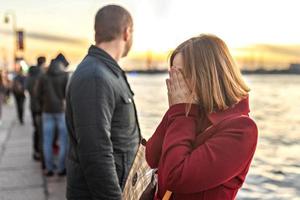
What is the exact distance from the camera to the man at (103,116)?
244cm

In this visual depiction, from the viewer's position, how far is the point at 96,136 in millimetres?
2416

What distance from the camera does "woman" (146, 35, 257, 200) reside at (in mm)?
1794

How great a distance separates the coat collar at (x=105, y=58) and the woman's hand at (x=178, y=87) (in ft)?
2.50

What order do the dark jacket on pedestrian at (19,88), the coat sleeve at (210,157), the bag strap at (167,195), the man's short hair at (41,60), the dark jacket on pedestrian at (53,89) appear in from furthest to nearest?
the dark jacket on pedestrian at (19,88)
the man's short hair at (41,60)
the dark jacket on pedestrian at (53,89)
the bag strap at (167,195)
the coat sleeve at (210,157)

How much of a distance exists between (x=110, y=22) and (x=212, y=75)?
35.3 inches

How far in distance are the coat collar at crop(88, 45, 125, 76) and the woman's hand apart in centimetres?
76

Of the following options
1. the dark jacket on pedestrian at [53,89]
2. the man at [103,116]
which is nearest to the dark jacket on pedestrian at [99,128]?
the man at [103,116]

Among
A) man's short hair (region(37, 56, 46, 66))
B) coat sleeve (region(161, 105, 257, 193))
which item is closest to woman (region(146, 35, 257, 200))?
coat sleeve (region(161, 105, 257, 193))

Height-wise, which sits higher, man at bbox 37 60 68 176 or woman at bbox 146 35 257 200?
woman at bbox 146 35 257 200

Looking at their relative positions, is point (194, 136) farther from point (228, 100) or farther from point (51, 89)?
point (51, 89)

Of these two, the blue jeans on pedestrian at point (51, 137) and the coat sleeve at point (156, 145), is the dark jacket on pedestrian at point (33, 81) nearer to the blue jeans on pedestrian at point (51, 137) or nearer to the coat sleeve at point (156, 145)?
the blue jeans on pedestrian at point (51, 137)

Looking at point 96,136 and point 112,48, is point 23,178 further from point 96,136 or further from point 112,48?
point 96,136

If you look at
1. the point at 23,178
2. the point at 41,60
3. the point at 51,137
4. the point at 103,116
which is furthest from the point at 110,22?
the point at 41,60

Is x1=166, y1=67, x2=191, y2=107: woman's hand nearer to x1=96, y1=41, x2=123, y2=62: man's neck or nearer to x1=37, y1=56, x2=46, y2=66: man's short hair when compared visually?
x1=96, y1=41, x2=123, y2=62: man's neck
